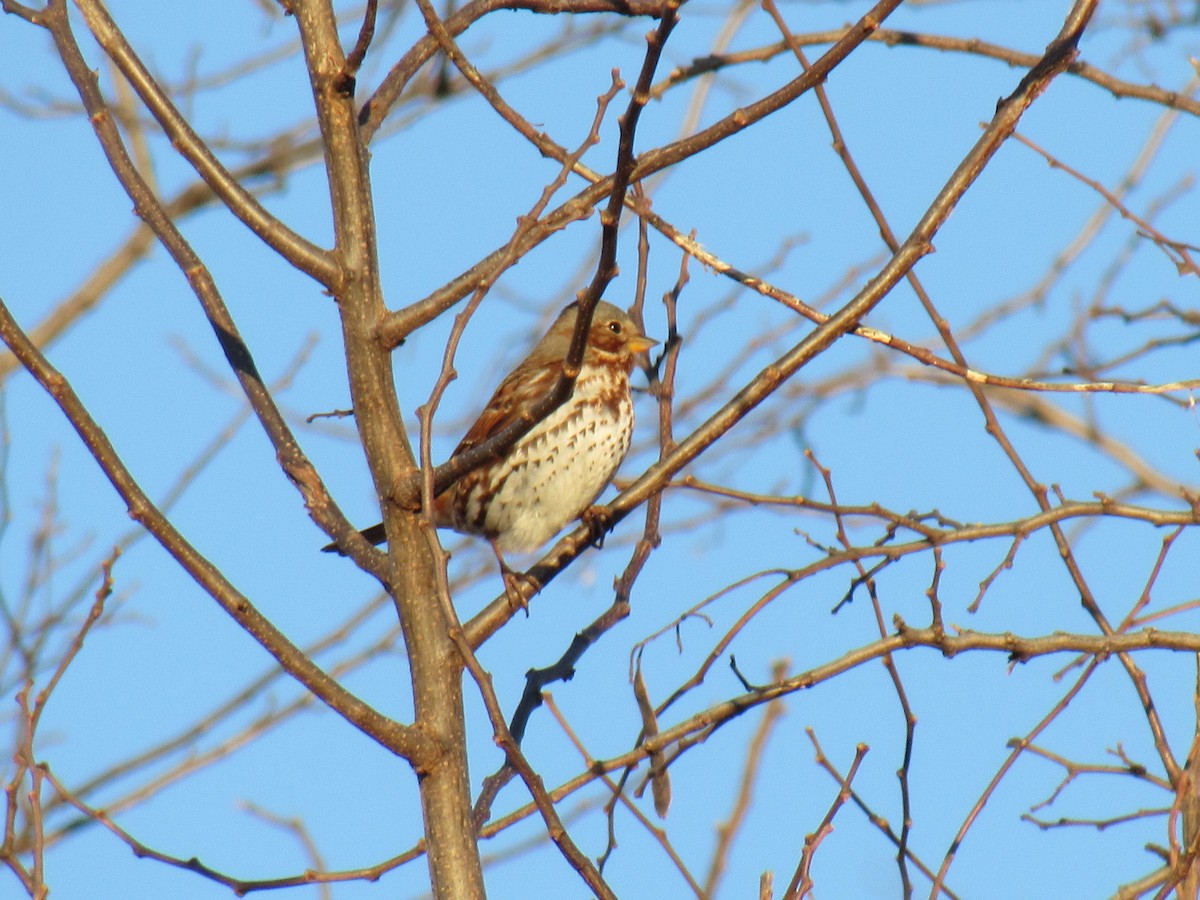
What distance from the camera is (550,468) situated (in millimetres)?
5664

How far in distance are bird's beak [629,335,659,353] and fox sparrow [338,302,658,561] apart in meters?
0.10

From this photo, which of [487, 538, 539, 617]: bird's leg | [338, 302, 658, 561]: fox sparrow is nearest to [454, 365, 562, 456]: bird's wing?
[338, 302, 658, 561]: fox sparrow

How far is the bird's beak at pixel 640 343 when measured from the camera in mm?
6430

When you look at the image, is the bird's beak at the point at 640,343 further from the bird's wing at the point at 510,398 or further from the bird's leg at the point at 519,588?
the bird's leg at the point at 519,588

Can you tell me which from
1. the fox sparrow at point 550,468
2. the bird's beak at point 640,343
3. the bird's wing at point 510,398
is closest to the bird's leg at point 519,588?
the fox sparrow at point 550,468

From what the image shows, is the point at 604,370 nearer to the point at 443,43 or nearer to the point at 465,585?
the point at 465,585

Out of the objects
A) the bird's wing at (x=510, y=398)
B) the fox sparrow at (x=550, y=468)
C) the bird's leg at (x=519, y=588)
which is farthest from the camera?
the bird's wing at (x=510, y=398)

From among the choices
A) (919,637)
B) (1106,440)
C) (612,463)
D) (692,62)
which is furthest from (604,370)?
(1106,440)

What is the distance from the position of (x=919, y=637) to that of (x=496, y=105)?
57.1 inches

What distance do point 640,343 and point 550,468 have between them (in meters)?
1.02

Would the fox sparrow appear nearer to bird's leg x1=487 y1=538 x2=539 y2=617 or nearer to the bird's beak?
the bird's beak

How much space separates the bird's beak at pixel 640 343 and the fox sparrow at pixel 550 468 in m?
0.10

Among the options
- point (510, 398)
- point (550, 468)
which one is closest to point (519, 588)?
point (550, 468)

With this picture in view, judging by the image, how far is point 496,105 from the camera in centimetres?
336
